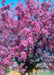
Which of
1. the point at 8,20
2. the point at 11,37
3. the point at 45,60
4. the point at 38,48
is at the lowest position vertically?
the point at 45,60

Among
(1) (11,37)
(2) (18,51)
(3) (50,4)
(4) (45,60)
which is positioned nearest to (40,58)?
(4) (45,60)

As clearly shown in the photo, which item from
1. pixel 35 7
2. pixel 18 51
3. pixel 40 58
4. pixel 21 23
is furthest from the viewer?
pixel 40 58

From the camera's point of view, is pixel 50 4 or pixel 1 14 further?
pixel 50 4

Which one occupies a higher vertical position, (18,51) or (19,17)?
(19,17)

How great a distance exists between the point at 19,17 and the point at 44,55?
9.42ft

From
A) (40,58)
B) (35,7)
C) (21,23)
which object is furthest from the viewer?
(40,58)

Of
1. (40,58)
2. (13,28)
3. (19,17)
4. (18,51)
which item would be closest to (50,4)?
(19,17)

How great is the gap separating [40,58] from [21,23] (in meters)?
2.85

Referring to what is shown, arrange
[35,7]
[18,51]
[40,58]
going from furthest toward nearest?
[40,58]
[35,7]
[18,51]

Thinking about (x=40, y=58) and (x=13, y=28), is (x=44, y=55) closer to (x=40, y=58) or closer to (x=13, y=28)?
(x=40, y=58)

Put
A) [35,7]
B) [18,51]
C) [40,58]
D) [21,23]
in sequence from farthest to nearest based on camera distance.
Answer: [40,58] < [35,7] < [21,23] < [18,51]

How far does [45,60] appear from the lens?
8258 mm

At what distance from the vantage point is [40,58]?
28.3 feet

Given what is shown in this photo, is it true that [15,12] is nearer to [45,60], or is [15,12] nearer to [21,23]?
[21,23]
